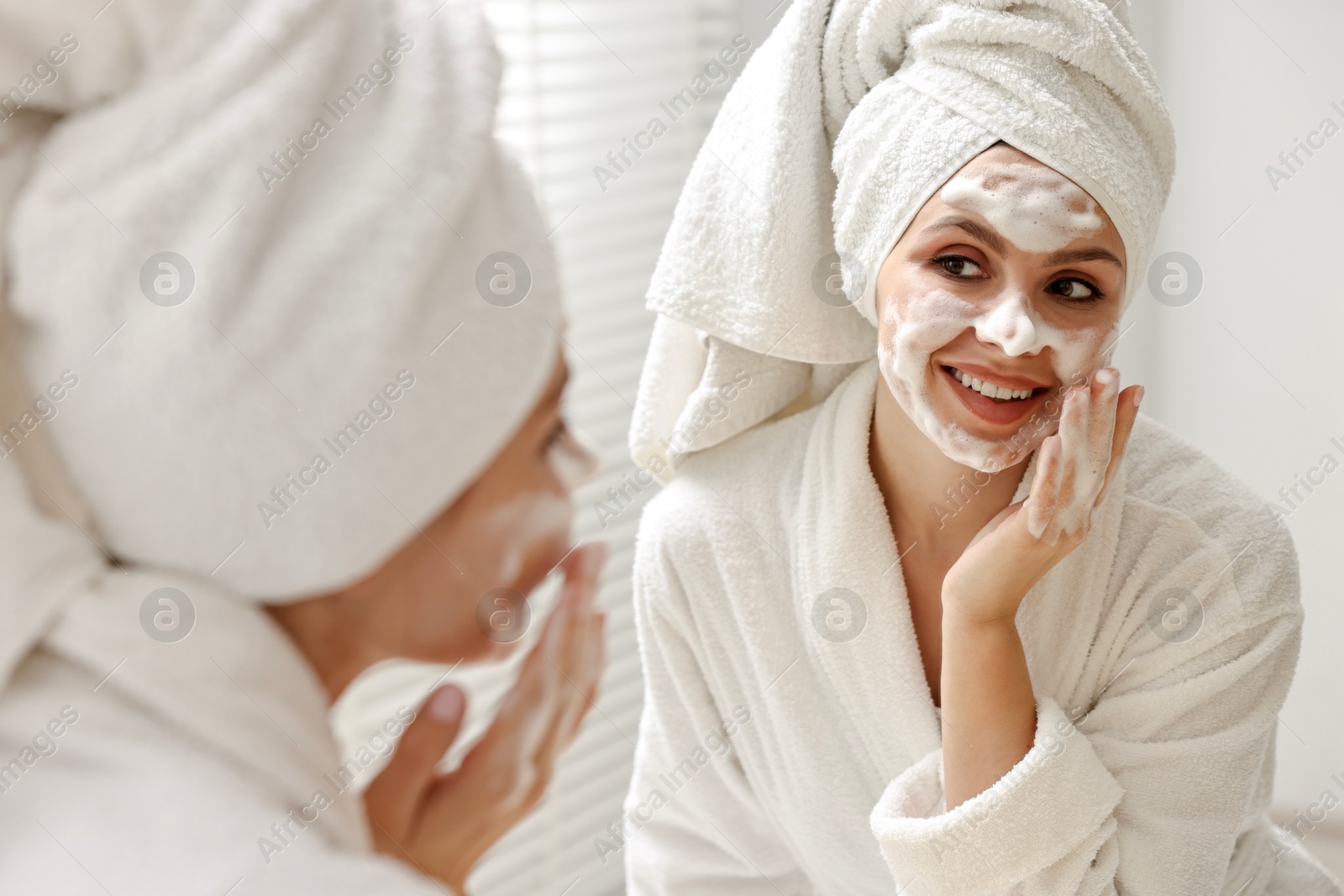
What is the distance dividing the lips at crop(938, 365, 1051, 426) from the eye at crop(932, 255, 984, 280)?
63mm

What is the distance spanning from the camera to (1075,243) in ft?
2.30

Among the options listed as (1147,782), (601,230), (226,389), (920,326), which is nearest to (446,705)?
(226,389)

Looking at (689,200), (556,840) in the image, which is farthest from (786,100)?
(556,840)

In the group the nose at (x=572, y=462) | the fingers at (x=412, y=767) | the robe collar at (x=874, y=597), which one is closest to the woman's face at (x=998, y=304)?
the robe collar at (x=874, y=597)

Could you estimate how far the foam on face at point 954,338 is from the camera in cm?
70

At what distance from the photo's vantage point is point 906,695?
0.86 metres

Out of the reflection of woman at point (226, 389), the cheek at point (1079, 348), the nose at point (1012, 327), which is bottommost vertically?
the cheek at point (1079, 348)

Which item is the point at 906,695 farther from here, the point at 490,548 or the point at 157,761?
the point at 157,761

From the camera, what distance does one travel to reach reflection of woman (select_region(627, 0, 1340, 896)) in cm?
71

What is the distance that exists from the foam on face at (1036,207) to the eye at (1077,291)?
1.5 inches

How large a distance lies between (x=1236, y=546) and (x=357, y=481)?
67cm

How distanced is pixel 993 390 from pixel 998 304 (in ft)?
0.20

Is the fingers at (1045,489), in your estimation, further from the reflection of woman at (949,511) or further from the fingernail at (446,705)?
the fingernail at (446,705)

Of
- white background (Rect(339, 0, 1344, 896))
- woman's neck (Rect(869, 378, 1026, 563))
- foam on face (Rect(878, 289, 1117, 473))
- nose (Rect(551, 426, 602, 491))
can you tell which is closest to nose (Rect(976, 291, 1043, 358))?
foam on face (Rect(878, 289, 1117, 473))
